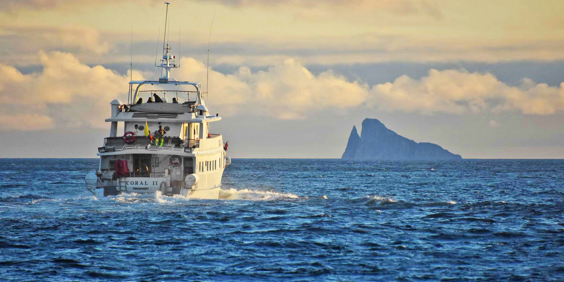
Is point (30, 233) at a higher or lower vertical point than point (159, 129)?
lower

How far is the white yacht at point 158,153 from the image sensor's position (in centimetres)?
4412

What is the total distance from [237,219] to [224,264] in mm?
12803

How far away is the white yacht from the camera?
44.1 meters

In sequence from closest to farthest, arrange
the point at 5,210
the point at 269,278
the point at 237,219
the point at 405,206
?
1. the point at 269,278
2. the point at 237,219
3. the point at 5,210
4. the point at 405,206

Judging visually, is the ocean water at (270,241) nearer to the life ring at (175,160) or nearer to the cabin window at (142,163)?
the life ring at (175,160)

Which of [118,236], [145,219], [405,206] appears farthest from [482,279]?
[405,206]

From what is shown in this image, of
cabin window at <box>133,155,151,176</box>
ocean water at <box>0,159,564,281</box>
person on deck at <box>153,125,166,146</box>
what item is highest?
person on deck at <box>153,125,166,146</box>

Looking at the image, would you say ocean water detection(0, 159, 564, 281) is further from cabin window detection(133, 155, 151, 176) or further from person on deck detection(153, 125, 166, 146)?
person on deck detection(153, 125, 166, 146)

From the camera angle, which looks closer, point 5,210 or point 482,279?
point 482,279

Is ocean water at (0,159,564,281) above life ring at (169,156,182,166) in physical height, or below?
below

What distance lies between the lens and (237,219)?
38406 millimetres

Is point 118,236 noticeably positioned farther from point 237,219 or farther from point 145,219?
point 237,219

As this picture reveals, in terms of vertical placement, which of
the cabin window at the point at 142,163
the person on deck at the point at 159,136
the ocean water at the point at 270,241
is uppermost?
the person on deck at the point at 159,136

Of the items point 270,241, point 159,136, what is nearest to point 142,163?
point 159,136
